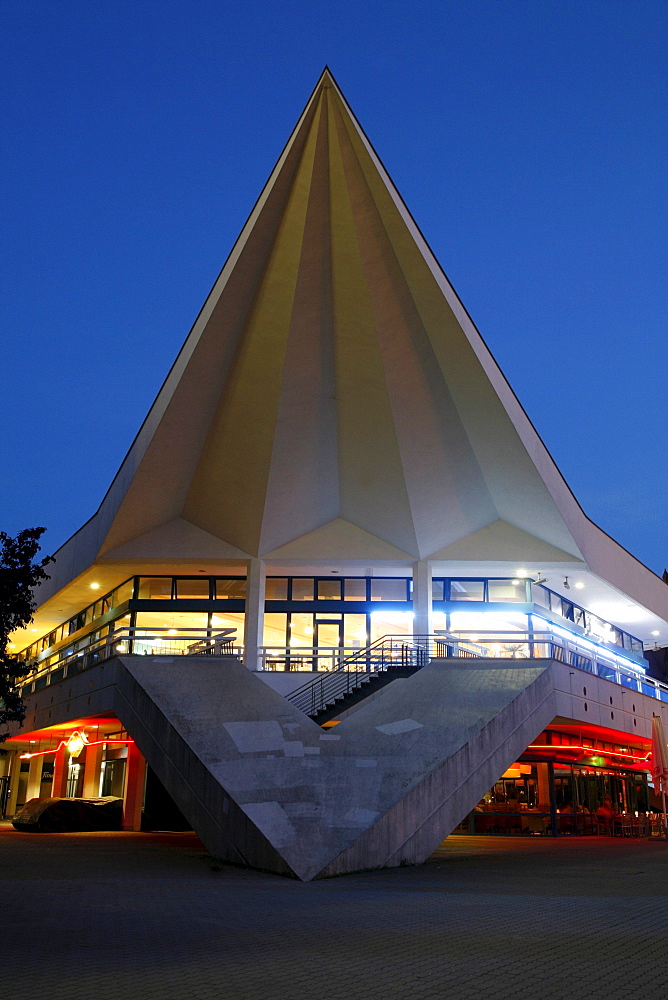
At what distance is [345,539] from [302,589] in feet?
8.89

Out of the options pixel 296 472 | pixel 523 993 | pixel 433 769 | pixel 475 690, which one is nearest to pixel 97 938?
pixel 523 993

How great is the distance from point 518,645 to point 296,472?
8.84 m

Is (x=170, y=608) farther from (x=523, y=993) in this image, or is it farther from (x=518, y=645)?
(x=523, y=993)

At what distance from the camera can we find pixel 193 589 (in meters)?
31.7

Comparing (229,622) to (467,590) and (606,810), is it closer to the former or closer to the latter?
(467,590)

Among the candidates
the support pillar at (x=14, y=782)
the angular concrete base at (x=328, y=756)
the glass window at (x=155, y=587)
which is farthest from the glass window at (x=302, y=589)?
Answer: the support pillar at (x=14, y=782)

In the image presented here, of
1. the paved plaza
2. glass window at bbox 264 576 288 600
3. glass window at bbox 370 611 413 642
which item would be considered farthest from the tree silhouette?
the paved plaza

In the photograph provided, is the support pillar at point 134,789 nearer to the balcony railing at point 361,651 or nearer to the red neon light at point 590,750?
the balcony railing at point 361,651

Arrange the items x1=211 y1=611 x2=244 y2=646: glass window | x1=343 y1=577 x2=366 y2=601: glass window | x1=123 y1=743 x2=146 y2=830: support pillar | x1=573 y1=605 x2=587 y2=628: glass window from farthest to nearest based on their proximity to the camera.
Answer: x1=573 y1=605 x2=587 y2=628: glass window → x1=343 y1=577 x2=366 y2=601: glass window → x1=211 y1=611 x2=244 y2=646: glass window → x1=123 y1=743 x2=146 y2=830: support pillar

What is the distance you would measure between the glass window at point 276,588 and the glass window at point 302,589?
326 mm

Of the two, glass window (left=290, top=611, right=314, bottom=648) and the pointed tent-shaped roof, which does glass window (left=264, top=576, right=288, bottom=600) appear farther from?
the pointed tent-shaped roof

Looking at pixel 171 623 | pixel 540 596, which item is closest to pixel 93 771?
pixel 171 623

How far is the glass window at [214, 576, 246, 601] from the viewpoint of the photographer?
31.1 metres

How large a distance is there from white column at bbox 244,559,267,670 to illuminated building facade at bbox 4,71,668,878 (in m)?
0.07
